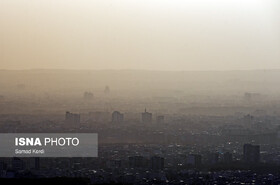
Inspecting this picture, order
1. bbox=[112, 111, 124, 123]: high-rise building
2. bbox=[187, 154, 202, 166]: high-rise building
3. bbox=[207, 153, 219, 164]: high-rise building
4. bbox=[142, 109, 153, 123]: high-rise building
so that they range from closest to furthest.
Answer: bbox=[187, 154, 202, 166]: high-rise building < bbox=[207, 153, 219, 164]: high-rise building < bbox=[112, 111, 124, 123]: high-rise building < bbox=[142, 109, 153, 123]: high-rise building

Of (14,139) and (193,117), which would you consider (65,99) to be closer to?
(193,117)

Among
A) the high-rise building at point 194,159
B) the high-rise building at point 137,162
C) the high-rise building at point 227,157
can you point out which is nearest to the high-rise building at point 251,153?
the high-rise building at point 227,157

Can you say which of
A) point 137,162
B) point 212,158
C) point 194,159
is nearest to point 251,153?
point 212,158

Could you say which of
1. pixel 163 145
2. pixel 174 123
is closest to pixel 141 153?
pixel 163 145

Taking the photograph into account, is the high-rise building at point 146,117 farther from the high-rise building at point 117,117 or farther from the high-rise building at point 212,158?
the high-rise building at point 212,158

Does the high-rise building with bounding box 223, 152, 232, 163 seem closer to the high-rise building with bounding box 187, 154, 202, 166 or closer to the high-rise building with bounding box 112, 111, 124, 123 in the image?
the high-rise building with bounding box 187, 154, 202, 166

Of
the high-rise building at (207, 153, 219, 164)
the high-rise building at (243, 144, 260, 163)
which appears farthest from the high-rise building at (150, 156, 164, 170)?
the high-rise building at (243, 144, 260, 163)
